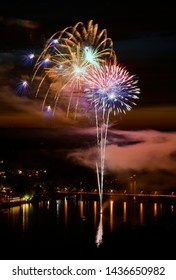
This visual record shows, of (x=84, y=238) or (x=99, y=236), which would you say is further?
(x=99, y=236)

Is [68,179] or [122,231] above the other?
[68,179]

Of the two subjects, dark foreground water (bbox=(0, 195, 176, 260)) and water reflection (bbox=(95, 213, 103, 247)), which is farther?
water reflection (bbox=(95, 213, 103, 247))

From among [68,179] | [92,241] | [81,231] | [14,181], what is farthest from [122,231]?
[68,179]

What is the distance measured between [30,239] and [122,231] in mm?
3169

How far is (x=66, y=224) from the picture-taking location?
16531mm

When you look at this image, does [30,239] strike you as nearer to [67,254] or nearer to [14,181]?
[67,254]

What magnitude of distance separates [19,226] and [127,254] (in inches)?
224

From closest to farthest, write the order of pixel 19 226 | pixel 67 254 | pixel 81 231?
pixel 67 254 → pixel 81 231 → pixel 19 226

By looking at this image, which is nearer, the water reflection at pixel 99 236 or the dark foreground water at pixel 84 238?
the dark foreground water at pixel 84 238
